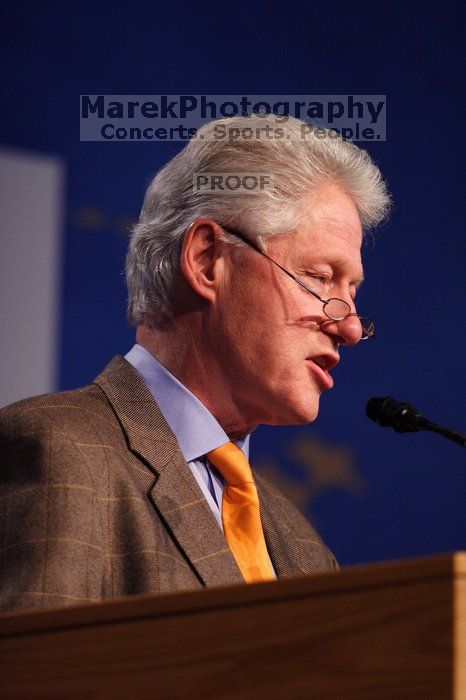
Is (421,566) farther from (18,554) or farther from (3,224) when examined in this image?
(3,224)

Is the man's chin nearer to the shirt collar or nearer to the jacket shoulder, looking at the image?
the shirt collar

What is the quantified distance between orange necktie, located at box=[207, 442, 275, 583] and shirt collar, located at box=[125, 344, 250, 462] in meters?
0.03

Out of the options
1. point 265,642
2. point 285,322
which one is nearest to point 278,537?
point 285,322

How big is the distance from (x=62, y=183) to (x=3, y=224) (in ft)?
0.52

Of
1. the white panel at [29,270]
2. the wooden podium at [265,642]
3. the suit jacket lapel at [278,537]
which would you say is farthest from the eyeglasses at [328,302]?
the wooden podium at [265,642]

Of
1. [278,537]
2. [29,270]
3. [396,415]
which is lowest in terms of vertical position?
[278,537]

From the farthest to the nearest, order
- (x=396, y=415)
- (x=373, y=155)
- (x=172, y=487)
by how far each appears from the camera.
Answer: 1. (x=373, y=155)
2. (x=396, y=415)
3. (x=172, y=487)

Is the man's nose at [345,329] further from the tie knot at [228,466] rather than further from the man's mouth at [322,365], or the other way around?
the tie knot at [228,466]

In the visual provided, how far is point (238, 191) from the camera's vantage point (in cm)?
183

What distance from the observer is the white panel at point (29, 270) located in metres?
2.07

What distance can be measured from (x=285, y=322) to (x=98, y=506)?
1.67ft

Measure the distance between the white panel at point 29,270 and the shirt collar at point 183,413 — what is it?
0.37 meters

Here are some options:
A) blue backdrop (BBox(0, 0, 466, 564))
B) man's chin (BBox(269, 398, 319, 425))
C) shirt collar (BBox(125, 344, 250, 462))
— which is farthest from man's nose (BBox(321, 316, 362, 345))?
blue backdrop (BBox(0, 0, 466, 564))

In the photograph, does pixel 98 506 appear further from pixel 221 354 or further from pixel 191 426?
pixel 221 354
